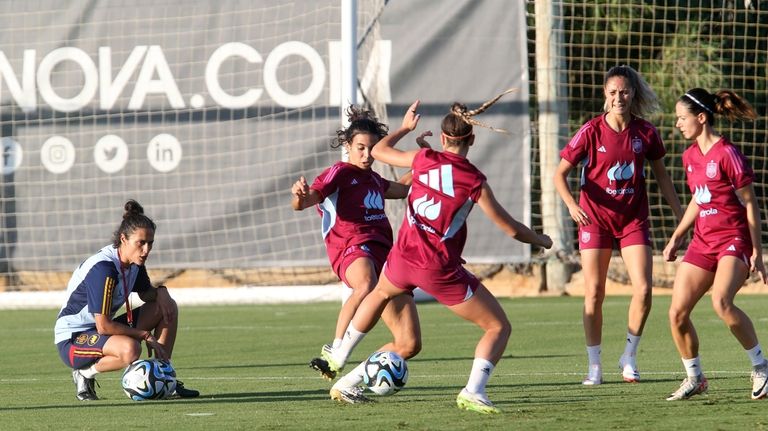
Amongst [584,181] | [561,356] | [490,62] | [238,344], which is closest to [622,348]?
[561,356]

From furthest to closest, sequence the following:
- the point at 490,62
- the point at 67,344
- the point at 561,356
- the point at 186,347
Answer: the point at 490,62 < the point at 186,347 < the point at 561,356 < the point at 67,344

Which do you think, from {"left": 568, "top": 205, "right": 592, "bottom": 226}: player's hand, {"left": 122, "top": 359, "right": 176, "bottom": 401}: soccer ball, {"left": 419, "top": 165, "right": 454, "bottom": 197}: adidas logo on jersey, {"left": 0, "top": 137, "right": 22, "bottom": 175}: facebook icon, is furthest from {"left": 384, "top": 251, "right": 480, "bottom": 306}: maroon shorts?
{"left": 0, "top": 137, "right": 22, "bottom": 175}: facebook icon

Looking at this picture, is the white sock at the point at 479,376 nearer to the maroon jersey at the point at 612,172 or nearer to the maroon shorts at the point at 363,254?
the maroon shorts at the point at 363,254

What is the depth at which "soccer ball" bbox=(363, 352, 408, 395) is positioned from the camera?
26.0 feet

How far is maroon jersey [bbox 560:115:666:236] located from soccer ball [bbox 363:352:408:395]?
2.28 meters

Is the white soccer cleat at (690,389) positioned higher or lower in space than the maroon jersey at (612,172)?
lower

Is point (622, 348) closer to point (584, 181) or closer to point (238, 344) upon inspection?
point (584, 181)

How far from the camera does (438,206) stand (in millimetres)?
7664

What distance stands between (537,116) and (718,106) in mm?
10114

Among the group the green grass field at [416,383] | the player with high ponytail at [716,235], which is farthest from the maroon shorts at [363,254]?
the player with high ponytail at [716,235]

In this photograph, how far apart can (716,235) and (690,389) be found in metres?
0.90

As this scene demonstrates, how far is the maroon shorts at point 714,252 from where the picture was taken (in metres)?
8.19

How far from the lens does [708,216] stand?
27.3ft

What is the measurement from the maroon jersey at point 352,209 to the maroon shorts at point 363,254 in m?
0.03
